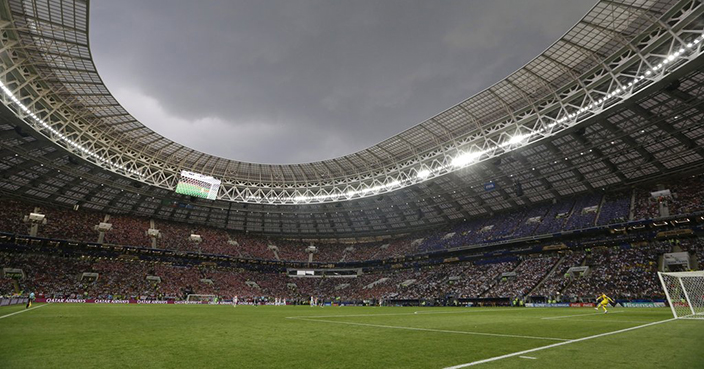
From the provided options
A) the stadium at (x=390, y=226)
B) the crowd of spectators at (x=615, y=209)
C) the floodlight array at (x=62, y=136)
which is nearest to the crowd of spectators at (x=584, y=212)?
the stadium at (x=390, y=226)

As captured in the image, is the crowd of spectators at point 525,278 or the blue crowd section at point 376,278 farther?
the crowd of spectators at point 525,278

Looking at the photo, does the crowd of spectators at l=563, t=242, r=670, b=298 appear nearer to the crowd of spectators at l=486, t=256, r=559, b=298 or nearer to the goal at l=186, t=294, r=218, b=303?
the crowd of spectators at l=486, t=256, r=559, b=298

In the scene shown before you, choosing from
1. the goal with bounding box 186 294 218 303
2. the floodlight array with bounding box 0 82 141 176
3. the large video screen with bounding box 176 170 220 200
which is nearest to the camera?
the floodlight array with bounding box 0 82 141 176

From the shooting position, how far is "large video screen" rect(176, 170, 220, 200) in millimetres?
42188

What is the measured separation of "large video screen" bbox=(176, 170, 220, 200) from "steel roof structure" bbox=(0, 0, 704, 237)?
2.31m

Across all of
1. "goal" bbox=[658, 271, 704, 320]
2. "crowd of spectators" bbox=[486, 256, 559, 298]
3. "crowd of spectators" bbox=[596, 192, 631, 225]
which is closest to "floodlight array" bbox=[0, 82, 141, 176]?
"goal" bbox=[658, 271, 704, 320]

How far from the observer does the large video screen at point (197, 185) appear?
42.2 meters

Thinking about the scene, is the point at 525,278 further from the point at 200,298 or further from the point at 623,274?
the point at 200,298

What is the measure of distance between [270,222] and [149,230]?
20.0 meters

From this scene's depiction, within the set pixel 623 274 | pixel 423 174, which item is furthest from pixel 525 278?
pixel 423 174

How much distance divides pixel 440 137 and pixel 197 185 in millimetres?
31562

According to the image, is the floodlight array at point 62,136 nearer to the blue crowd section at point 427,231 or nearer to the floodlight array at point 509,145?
the floodlight array at point 509,145

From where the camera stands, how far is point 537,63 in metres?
26.4

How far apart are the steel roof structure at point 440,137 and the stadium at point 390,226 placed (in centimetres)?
21
